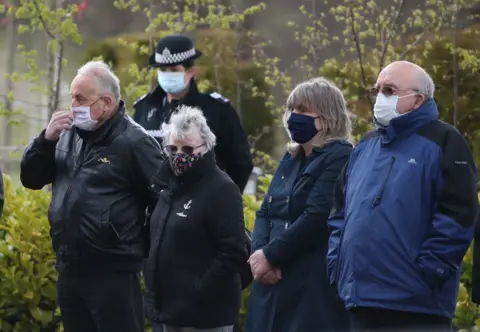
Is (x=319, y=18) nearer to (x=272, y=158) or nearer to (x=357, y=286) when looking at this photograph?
(x=272, y=158)

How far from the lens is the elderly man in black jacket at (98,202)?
7480mm

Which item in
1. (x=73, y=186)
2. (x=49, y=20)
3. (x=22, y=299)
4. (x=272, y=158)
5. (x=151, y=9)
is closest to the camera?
(x=73, y=186)

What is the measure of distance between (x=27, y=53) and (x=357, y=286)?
666cm

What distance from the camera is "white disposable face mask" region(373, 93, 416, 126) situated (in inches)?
256

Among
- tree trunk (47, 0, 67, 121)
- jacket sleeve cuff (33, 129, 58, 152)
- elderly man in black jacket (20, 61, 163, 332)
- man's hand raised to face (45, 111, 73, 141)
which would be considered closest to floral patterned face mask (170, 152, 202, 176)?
A: elderly man in black jacket (20, 61, 163, 332)

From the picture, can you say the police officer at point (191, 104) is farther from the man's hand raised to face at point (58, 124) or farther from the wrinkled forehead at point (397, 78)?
the wrinkled forehead at point (397, 78)

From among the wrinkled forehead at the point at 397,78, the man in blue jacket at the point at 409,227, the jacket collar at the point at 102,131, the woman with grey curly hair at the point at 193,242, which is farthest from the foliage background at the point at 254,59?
the man in blue jacket at the point at 409,227

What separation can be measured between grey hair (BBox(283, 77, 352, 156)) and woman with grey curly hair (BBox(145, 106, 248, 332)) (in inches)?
19.5

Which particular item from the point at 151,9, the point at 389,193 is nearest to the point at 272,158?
the point at 151,9

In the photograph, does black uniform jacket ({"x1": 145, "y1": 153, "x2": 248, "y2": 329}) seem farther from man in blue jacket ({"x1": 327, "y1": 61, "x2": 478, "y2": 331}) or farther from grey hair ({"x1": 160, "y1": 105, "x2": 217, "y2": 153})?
man in blue jacket ({"x1": 327, "y1": 61, "x2": 478, "y2": 331})

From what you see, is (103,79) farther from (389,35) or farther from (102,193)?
(389,35)

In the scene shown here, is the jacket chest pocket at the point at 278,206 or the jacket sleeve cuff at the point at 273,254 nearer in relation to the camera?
the jacket sleeve cuff at the point at 273,254

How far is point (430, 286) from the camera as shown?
6.21 meters

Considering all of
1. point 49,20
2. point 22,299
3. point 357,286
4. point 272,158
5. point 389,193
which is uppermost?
point 389,193
